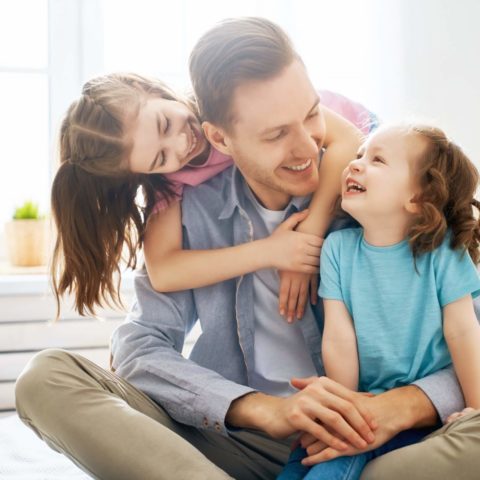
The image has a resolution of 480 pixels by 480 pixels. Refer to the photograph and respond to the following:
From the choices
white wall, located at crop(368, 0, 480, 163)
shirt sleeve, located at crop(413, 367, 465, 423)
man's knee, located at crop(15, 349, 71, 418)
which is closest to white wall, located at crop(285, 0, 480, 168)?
white wall, located at crop(368, 0, 480, 163)

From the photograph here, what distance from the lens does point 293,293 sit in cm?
157

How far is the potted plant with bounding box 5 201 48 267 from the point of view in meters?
2.75

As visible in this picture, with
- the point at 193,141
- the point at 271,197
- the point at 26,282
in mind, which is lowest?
the point at 26,282

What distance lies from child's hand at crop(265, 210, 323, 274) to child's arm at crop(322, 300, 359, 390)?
3.7 inches

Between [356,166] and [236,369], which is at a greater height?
[356,166]

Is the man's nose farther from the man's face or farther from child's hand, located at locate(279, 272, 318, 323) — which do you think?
child's hand, located at locate(279, 272, 318, 323)

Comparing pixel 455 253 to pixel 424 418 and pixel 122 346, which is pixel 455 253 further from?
pixel 122 346

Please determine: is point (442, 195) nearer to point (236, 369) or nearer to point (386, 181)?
point (386, 181)

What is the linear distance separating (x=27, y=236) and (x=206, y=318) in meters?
1.26

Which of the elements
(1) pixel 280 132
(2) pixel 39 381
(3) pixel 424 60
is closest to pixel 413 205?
(1) pixel 280 132

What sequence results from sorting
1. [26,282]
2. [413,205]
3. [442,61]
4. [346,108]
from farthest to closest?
[442,61]
[26,282]
[346,108]
[413,205]

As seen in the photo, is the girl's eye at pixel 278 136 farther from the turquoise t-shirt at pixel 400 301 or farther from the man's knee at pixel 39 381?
the man's knee at pixel 39 381

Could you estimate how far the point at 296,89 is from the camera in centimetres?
150

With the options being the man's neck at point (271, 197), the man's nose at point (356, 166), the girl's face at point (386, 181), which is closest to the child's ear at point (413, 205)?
the girl's face at point (386, 181)
